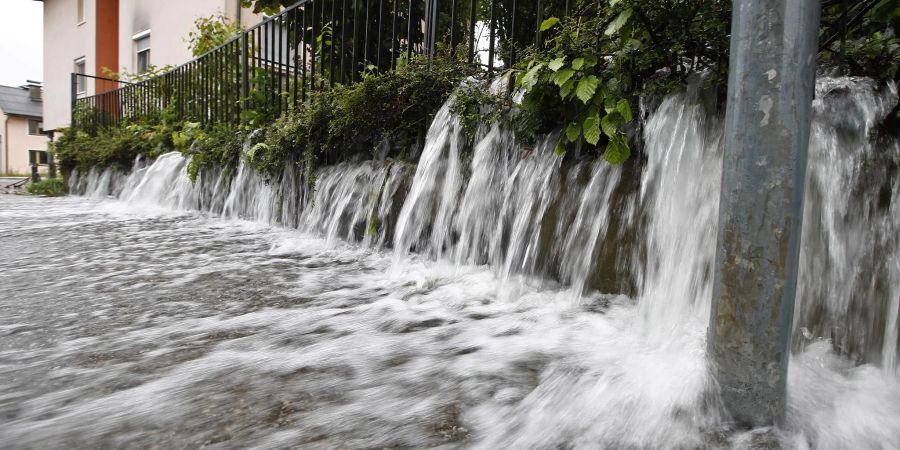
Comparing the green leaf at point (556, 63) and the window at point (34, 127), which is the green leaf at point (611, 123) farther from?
the window at point (34, 127)

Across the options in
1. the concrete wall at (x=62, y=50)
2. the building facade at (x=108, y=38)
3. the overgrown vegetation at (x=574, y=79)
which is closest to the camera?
the overgrown vegetation at (x=574, y=79)

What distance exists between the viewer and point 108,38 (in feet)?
66.0

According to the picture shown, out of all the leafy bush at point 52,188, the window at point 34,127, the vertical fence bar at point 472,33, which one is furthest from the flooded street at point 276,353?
the window at point 34,127

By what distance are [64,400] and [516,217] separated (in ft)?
7.24

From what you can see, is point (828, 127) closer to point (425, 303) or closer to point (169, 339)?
point (425, 303)

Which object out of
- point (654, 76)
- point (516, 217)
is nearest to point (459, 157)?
point (516, 217)

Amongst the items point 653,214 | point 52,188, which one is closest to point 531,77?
point 653,214

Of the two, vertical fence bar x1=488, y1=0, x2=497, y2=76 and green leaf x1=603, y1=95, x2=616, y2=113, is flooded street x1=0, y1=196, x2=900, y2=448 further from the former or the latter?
vertical fence bar x1=488, y1=0, x2=497, y2=76

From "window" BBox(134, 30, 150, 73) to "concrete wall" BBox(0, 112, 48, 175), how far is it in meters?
34.0

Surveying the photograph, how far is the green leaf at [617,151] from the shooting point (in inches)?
103

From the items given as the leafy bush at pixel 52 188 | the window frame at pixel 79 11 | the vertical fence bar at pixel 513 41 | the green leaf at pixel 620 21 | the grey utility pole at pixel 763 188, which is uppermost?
the window frame at pixel 79 11

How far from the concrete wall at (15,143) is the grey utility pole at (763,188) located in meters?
53.5

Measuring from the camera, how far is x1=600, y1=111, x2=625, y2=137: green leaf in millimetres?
2619

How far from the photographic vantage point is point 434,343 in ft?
7.36
